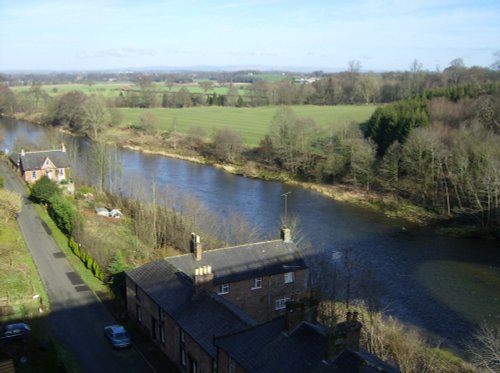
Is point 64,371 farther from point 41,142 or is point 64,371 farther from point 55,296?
point 41,142

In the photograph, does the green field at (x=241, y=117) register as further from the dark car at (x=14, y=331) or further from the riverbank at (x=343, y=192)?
the dark car at (x=14, y=331)

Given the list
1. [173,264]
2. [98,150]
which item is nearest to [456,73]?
[98,150]

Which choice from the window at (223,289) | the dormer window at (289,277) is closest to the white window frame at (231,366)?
the window at (223,289)

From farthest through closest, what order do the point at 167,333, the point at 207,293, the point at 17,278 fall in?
the point at 17,278, the point at 167,333, the point at 207,293

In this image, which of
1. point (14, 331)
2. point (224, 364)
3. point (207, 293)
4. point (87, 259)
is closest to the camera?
point (224, 364)

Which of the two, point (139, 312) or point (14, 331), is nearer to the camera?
point (14, 331)

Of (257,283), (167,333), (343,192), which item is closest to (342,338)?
(167,333)

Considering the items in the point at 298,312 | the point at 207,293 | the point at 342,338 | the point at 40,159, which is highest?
the point at 298,312

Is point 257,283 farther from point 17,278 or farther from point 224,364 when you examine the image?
point 17,278
